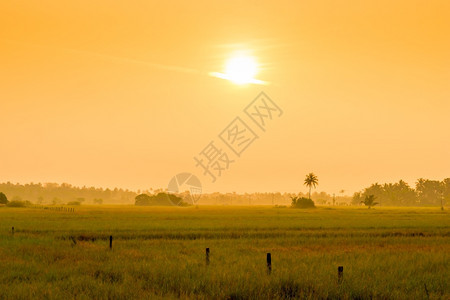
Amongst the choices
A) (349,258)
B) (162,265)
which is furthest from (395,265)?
(162,265)

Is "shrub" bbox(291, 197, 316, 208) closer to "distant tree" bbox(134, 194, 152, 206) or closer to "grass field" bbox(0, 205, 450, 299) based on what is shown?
"distant tree" bbox(134, 194, 152, 206)

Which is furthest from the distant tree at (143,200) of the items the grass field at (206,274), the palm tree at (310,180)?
the grass field at (206,274)

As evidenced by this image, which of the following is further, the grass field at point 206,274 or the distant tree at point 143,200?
the distant tree at point 143,200

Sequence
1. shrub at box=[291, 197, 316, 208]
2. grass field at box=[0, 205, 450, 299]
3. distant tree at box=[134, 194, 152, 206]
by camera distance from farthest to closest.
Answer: distant tree at box=[134, 194, 152, 206]
shrub at box=[291, 197, 316, 208]
grass field at box=[0, 205, 450, 299]

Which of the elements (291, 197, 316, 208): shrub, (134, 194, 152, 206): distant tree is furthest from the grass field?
→ (134, 194, 152, 206): distant tree

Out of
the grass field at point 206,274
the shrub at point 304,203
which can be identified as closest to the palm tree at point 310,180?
the shrub at point 304,203

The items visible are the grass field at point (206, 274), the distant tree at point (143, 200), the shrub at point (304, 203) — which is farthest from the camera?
the distant tree at point (143, 200)

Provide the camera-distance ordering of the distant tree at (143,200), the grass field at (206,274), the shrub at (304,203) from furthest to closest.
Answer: the distant tree at (143,200), the shrub at (304,203), the grass field at (206,274)

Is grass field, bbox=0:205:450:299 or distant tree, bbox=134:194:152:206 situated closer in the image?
grass field, bbox=0:205:450:299

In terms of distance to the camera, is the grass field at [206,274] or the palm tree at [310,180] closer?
the grass field at [206,274]

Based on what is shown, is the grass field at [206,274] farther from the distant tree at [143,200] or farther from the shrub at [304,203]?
the distant tree at [143,200]

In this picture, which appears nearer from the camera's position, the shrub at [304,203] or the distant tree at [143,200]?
the shrub at [304,203]

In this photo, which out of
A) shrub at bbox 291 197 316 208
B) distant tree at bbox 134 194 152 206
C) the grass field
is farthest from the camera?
distant tree at bbox 134 194 152 206

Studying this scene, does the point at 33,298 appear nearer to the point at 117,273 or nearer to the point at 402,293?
the point at 117,273
